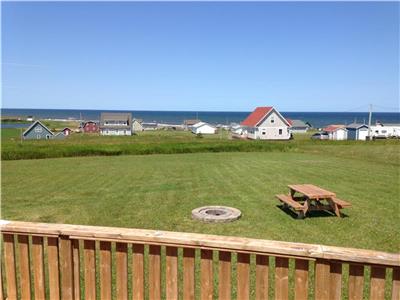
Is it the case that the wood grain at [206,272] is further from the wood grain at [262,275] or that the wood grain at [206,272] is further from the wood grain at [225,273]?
the wood grain at [262,275]

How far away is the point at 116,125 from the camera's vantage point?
76.9 meters

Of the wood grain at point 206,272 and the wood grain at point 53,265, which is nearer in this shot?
the wood grain at point 206,272

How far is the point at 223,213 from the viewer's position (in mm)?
8945

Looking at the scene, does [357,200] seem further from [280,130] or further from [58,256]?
[280,130]

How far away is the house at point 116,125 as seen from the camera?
76.6 meters

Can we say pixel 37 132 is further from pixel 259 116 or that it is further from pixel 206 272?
pixel 206 272

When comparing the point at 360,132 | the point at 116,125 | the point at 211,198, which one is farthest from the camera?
the point at 116,125

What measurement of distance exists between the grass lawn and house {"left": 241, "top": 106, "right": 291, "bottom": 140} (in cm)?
3939

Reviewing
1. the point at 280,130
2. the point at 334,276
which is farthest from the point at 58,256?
the point at 280,130

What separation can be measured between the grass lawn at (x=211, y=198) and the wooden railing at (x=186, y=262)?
15.6 ft

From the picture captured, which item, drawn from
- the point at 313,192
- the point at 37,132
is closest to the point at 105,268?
the point at 313,192

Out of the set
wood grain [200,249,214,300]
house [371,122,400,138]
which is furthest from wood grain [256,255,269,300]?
house [371,122,400,138]

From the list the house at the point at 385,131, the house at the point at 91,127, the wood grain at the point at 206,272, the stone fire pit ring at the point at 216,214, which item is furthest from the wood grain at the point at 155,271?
the house at the point at 91,127

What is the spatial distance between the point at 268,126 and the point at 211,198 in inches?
1920
